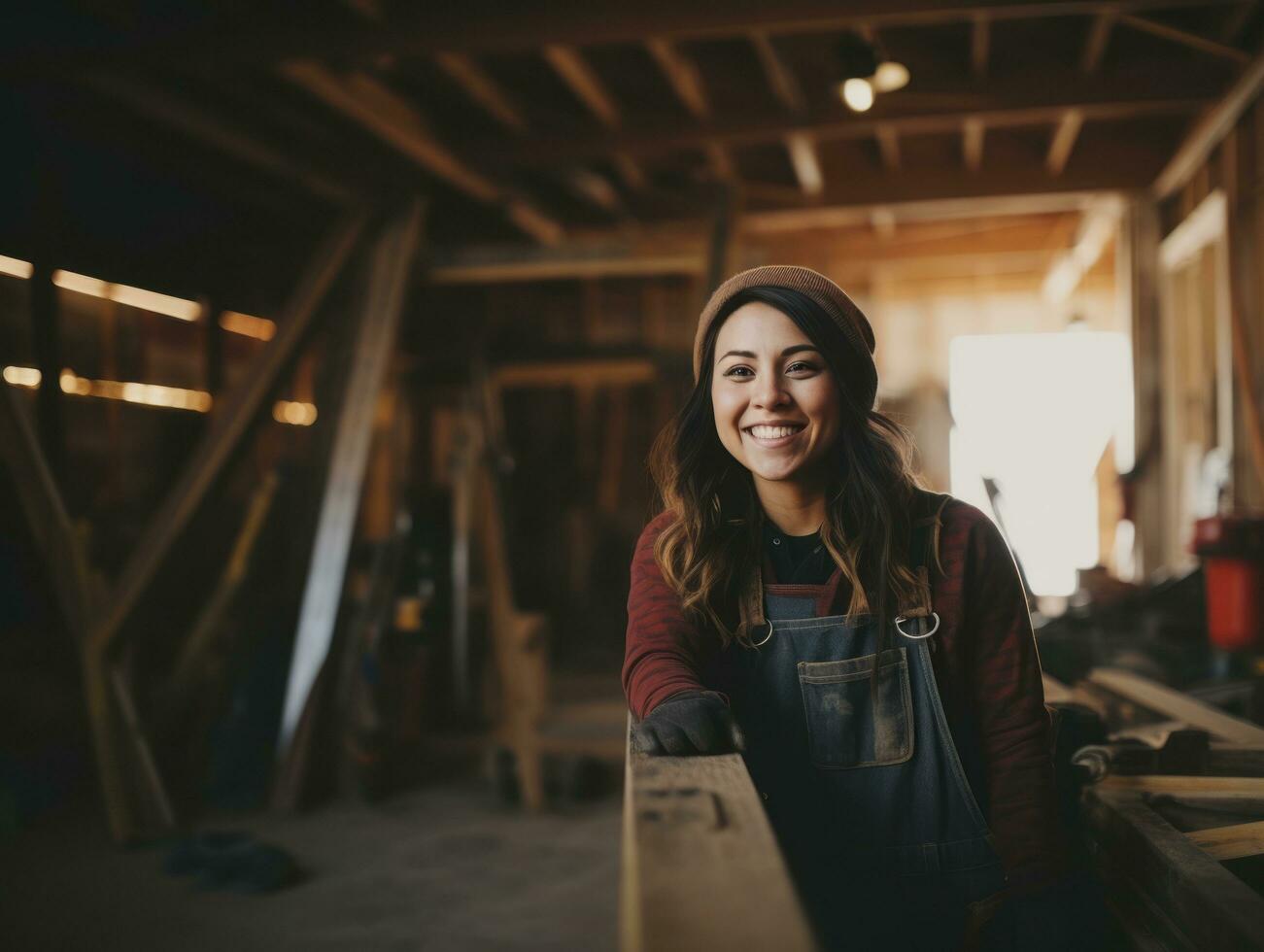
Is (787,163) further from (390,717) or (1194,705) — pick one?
(1194,705)

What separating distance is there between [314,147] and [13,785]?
13.0 ft

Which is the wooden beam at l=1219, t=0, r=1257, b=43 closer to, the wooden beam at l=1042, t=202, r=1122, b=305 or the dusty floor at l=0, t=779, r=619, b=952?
the wooden beam at l=1042, t=202, r=1122, b=305

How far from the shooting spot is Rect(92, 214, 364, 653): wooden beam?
4793mm

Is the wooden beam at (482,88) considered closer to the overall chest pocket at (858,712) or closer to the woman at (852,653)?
the woman at (852,653)

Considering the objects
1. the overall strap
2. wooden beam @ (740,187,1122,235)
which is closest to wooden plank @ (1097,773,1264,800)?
the overall strap

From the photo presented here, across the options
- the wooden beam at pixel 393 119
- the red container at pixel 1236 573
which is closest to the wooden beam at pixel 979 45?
the red container at pixel 1236 573

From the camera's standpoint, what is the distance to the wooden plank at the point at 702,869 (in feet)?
3.13

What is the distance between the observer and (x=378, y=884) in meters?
4.15

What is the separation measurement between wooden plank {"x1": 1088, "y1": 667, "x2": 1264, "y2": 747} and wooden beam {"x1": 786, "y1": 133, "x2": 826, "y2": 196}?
165 inches

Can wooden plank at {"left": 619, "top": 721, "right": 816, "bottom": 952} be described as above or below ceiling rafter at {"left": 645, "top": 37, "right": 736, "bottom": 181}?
below

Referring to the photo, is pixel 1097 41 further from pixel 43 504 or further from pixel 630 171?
pixel 43 504

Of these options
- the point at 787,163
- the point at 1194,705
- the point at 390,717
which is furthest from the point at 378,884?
the point at 787,163

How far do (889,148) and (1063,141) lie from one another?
118 centimetres

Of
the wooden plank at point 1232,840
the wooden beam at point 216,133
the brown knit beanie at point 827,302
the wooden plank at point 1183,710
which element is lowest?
the wooden plank at point 1232,840
